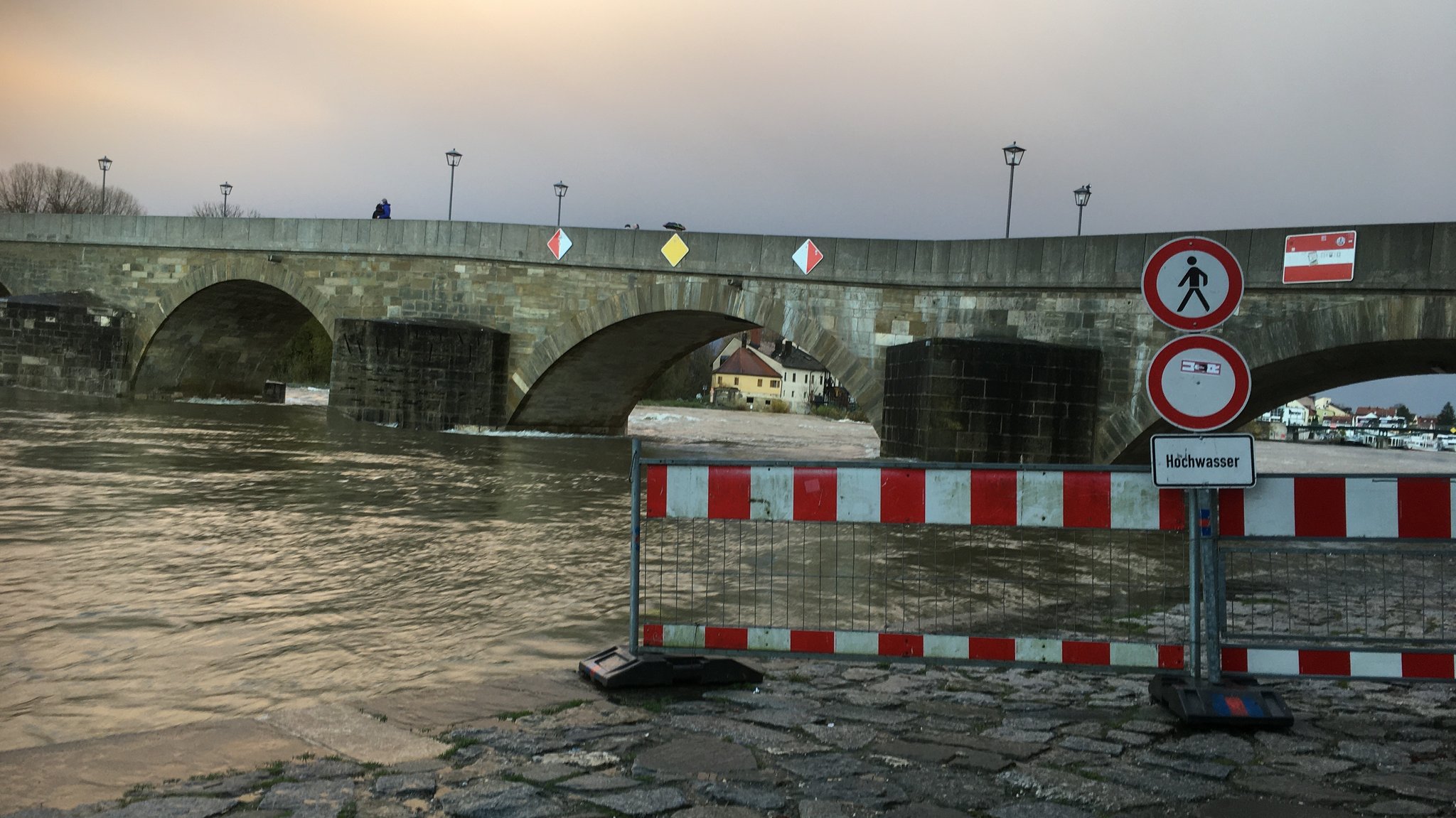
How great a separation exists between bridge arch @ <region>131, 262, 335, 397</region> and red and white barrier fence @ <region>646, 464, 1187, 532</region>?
68.6ft

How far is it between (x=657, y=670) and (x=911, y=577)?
2931mm

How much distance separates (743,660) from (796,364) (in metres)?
94.3

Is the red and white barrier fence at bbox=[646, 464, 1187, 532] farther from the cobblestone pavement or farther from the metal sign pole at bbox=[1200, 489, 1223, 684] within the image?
the cobblestone pavement

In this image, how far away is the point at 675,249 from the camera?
63.4ft

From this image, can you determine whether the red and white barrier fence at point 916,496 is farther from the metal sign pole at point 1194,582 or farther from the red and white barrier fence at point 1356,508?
the red and white barrier fence at point 1356,508

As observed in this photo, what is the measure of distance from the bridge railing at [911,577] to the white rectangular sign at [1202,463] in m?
0.12

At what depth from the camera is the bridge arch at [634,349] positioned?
1808 centimetres

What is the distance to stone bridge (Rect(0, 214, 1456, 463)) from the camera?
1348 cm

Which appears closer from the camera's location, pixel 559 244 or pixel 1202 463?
pixel 1202 463

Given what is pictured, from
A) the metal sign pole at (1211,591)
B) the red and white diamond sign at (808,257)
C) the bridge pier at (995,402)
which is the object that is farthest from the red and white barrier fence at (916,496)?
the red and white diamond sign at (808,257)

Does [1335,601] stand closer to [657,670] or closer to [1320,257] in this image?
[657,670]

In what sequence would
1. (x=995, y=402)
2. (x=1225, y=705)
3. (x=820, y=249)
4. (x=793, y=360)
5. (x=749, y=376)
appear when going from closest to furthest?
(x=1225, y=705)
(x=995, y=402)
(x=820, y=249)
(x=749, y=376)
(x=793, y=360)

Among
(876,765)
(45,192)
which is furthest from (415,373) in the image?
(45,192)

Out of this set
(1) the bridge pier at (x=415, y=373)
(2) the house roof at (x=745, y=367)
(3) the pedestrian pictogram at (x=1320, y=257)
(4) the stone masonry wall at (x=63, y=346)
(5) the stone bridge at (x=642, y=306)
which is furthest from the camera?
(2) the house roof at (x=745, y=367)
